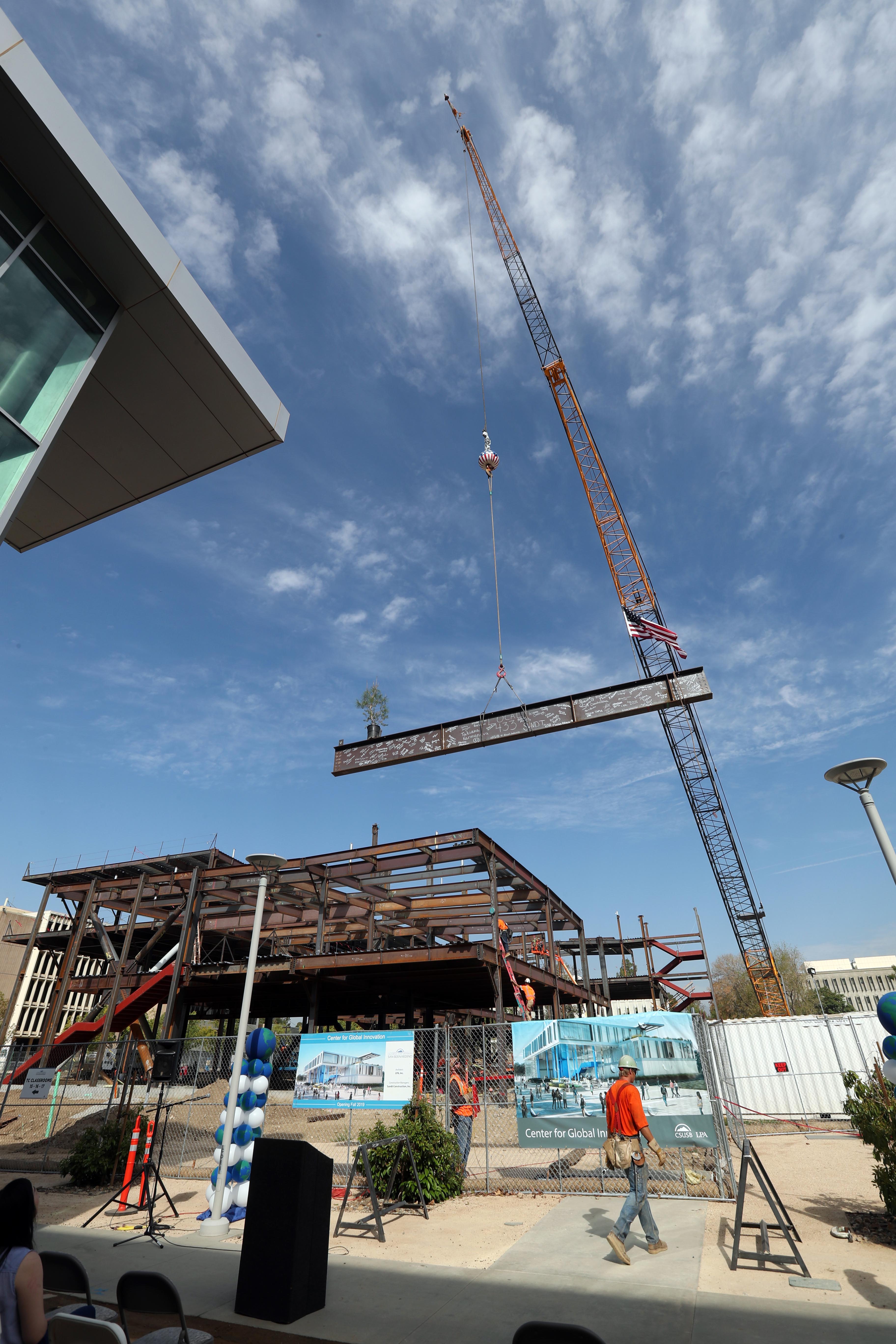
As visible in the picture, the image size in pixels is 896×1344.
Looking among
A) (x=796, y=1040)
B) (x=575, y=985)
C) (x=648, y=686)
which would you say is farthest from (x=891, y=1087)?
(x=575, y=985)

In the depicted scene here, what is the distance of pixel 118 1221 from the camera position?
9.84 m

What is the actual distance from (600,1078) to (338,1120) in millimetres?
12885

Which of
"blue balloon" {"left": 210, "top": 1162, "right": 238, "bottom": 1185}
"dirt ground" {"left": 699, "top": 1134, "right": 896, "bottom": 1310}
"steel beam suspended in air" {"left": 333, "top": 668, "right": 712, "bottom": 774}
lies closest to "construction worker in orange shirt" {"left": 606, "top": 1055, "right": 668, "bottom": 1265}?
"dirt ground" {"left": 699, "top": 1134, "right": 896, "bottom": 1310}

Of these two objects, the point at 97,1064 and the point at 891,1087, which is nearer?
the point at 891,1087

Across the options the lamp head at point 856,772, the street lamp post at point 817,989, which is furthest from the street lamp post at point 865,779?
the street lamp post at point 817,989

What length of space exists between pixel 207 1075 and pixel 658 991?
2619cm

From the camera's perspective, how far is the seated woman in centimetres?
319

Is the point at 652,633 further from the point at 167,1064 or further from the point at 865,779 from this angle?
the point at 167,1064

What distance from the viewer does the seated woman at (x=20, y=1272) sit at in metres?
3.19

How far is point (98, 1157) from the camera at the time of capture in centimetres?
1227

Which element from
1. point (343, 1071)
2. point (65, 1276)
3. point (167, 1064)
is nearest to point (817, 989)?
point (343, 1071)

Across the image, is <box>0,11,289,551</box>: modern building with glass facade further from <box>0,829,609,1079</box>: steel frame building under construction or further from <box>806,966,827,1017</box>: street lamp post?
<box>806,966,827,1017</box>: street lamp post

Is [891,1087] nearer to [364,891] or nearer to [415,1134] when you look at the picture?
[415,1134]

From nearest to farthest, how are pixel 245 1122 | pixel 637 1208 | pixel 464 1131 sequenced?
pixel 637 1208 < pixel 245 1122 < pixel 464 1131
